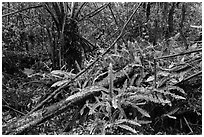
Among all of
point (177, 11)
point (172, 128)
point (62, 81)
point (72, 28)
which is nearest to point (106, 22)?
point (177, 11)

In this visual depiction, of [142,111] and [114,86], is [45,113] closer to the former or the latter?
[114,86]

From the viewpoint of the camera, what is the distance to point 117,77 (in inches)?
79.4

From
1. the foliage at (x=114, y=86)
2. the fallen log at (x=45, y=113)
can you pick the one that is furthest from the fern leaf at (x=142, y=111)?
the fallen log at (x=45, y=113)

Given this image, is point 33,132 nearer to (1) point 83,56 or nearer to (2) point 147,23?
(1) point 83,56

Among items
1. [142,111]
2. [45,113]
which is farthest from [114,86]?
[45,113]

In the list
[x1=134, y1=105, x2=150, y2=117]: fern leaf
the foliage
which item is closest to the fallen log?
the foliage

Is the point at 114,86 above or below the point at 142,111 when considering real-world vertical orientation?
above

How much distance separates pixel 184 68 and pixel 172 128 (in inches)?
20.6

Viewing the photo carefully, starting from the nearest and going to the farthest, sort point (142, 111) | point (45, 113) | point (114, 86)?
point (142, 111)
point (45, 113)
point (114, 86)

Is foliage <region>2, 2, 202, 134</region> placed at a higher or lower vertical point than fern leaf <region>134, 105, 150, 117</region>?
higher

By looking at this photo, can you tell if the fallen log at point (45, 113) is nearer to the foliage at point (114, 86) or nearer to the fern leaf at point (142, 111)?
A: the foliage at point (114, 86)

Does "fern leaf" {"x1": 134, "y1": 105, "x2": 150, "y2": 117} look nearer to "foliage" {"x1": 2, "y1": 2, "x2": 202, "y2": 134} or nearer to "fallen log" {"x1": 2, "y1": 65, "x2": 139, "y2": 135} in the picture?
"foliage" {"x1": 2, "y1": 2, "x2": 202, "y2": 134}

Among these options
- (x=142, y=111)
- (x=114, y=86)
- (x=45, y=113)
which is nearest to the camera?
(x=142, y=111)

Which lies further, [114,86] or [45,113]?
[114,86]
